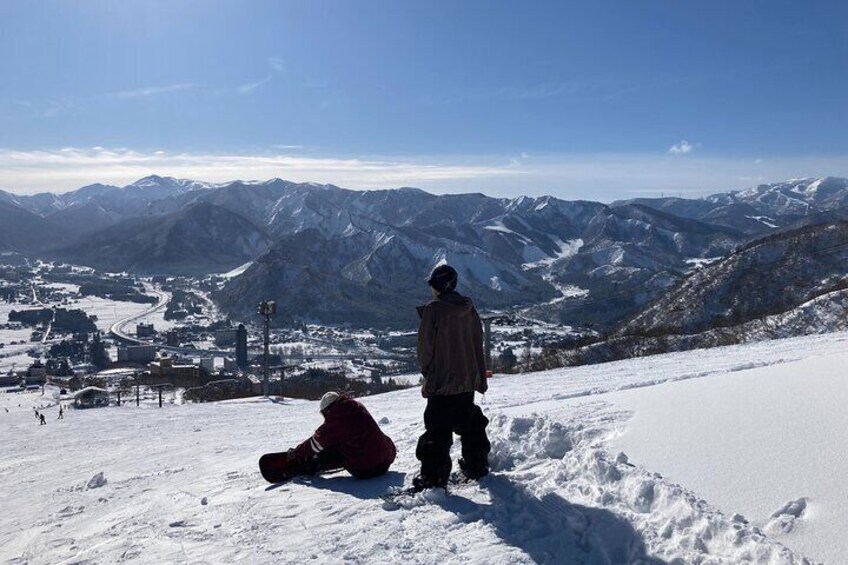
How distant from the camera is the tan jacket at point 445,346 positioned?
18.2 ft

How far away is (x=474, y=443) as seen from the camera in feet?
19.0

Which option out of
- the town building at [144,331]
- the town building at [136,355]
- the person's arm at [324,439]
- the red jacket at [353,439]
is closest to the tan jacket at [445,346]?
the red jacket at [353,439]

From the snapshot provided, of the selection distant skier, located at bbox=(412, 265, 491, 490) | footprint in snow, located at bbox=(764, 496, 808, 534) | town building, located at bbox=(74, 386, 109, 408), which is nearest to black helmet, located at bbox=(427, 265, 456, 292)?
distant skier, located at bbox=(412, 265, 491, 490)

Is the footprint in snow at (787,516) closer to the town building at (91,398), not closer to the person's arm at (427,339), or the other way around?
the person's arm at (427,339)

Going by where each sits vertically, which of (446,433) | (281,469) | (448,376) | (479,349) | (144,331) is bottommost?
(144,331)

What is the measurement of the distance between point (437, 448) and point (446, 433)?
15 centimetres

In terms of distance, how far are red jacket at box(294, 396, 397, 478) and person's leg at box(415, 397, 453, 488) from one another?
839 millimetres

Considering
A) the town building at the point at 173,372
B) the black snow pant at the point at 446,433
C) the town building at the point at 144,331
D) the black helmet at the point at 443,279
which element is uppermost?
the black helmet at the point at 443,279

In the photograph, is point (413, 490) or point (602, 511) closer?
point (602, 511)

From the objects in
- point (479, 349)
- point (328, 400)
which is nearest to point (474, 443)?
point (479, 349)

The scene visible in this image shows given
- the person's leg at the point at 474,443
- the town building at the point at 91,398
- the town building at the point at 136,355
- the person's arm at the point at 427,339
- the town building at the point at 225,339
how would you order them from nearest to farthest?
the person's arm at the point at 427,339, the person's leg at the point at 474,443, the town building at the point at 91,398, the town building at the point at 136,355, the town building at the point at 225,339

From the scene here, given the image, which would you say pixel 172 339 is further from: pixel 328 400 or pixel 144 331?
pixel 328 400

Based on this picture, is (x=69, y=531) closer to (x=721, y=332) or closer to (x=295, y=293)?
(x=721, y=332)

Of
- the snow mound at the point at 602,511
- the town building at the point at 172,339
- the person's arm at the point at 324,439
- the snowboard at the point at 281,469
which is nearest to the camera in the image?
the snow mound at the point at 602,511
